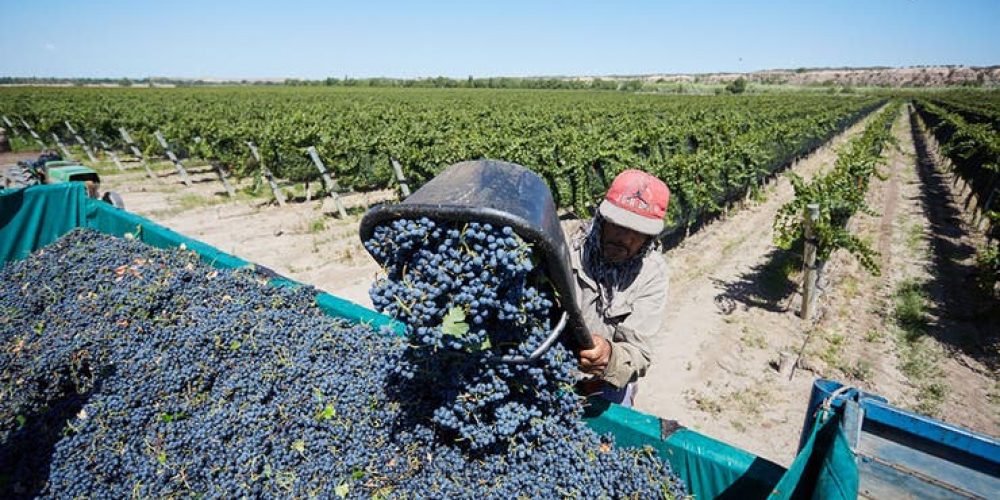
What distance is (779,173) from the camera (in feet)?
59.6

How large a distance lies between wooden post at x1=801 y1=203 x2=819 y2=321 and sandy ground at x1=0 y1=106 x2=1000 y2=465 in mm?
202

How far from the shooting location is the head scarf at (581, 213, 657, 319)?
8.43 ft

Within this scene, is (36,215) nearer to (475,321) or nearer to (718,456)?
(475,321)

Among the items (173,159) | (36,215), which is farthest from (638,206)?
(173,159)

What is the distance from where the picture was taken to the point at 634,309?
98.3 inches

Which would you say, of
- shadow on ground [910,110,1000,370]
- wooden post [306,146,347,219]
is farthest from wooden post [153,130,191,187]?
shadow on ground [910,110,1000,370]

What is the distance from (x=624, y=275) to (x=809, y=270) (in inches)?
238

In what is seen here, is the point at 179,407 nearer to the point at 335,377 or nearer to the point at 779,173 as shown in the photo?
the point at 335,377

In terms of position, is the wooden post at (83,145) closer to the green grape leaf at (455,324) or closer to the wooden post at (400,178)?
the wooden post at (400,178)

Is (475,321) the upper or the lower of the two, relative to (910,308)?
upper

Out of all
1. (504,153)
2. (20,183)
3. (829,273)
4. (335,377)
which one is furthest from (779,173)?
(20,183)

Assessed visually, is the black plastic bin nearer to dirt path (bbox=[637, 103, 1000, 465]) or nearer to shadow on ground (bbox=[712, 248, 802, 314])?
dirt path (bbox=[637, 103, 1000, 465])

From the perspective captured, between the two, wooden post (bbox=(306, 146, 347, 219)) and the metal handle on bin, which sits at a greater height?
the metal handle on bin

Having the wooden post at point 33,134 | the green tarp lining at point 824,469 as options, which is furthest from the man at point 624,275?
the wooden post at point 33,134
